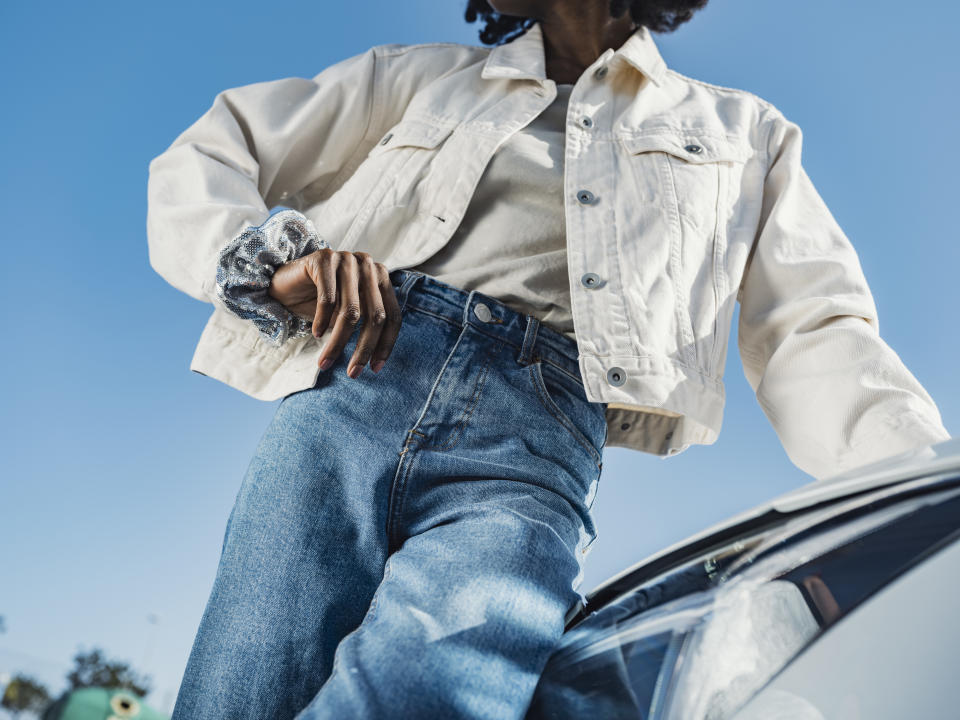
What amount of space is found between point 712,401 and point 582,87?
493 millimetres

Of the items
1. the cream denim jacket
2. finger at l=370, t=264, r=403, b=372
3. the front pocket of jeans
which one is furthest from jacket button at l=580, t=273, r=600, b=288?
finger at l=370, t=264, r=403, b=372

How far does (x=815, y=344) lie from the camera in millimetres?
920

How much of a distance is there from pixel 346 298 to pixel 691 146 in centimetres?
56

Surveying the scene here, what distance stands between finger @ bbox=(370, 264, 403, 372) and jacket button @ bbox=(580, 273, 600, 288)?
217 mm

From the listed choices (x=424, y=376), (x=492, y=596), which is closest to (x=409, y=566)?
(x=492, y=596)

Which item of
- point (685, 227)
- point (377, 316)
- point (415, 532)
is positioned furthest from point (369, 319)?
point (685, 227)

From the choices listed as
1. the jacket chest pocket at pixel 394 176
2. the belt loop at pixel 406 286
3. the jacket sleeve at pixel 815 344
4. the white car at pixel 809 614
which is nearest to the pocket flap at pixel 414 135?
the jacket chest pocket at pixel 394 176

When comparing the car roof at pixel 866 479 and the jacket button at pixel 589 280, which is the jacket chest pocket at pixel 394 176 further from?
the car roof at pixel 866 479

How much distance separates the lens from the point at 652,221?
1.01 m

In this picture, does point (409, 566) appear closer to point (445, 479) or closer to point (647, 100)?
point (445, 479)

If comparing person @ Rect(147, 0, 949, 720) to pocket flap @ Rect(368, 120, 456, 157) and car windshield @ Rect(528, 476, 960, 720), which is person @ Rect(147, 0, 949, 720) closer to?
pocket flap @ Rect(368, 120, 456, 157)

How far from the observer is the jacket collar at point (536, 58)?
116 centimetres

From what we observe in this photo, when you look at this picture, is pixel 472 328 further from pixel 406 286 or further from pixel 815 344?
pixel 815 344

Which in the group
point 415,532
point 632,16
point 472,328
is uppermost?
point 632,16
